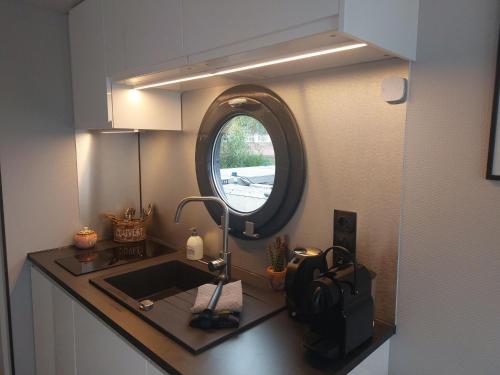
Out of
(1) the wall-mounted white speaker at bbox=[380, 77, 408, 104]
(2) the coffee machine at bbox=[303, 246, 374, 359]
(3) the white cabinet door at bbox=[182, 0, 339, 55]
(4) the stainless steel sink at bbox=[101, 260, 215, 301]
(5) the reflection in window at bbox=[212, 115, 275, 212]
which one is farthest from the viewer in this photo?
(4) the stainless steel sink at bbox=[101, 260, 215, 301]

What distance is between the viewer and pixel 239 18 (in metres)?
1.09

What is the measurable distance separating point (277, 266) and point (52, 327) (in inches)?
49.0

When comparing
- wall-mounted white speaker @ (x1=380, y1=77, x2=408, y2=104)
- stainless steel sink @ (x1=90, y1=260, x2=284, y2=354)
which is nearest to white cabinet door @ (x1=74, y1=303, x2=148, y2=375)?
stainless steel sink @ (x1=90, y1=260, x2=284, y2=354)

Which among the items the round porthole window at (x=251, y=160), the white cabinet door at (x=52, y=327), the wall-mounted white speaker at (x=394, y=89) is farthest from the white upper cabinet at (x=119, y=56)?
the white cabinet door at (x=52, y=327)

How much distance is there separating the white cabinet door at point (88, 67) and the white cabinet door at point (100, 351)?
0.93 m

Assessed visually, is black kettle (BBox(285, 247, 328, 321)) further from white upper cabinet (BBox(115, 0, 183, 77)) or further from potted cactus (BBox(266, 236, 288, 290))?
white upper cabinet (BBox(115, 0, 183, 77))

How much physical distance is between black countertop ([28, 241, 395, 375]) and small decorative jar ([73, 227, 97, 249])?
29.0 inches

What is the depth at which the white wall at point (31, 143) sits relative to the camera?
193 cm

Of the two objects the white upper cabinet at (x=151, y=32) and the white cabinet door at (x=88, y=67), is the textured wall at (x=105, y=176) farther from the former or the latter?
the white upper cabinet at (x=151, y=32)

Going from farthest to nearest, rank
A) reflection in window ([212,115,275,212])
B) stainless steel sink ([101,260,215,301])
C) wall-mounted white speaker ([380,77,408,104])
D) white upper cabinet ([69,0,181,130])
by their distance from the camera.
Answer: stainless steel sink ([101,260,215,301])
reflection in window ([212,115,275,212])
white upper cabinet ([69,0,181,130])
wall-mounted white speaker ([380,77,408,104])

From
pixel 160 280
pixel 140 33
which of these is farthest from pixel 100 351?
pixel 140 33

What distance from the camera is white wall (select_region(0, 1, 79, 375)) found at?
1926mm

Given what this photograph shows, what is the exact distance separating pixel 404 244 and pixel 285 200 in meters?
0.51

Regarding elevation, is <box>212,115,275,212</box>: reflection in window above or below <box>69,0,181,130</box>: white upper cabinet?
below
